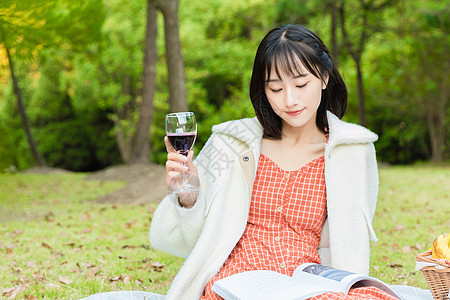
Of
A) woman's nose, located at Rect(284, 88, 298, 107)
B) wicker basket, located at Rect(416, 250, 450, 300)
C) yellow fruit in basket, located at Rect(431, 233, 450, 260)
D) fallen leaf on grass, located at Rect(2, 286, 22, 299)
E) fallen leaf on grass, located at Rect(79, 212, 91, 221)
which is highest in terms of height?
woman's nose, located at Rect(284, 88, 298, 107)

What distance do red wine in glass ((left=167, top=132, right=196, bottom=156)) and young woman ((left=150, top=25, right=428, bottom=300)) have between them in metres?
0.04

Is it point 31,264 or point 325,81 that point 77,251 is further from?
point 325,81

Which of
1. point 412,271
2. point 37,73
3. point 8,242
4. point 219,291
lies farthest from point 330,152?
point 37,73

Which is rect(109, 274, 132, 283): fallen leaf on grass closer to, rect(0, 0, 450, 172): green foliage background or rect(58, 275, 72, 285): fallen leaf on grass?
rect(58, 275, 72, 285): fallen leaf on grass

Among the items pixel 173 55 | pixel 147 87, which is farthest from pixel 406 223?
pixel 147 87

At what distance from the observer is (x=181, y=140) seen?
2.34 metres

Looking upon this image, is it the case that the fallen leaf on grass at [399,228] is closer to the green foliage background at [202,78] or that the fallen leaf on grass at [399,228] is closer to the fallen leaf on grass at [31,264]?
the fallen leaf on grass at [31,264]

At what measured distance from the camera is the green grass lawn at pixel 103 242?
4042mm

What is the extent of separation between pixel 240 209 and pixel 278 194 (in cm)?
21

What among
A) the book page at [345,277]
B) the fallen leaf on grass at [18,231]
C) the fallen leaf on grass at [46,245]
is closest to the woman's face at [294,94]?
the book page at [345,277]

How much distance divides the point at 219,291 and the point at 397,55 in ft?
57.7

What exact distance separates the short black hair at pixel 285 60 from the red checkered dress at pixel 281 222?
29cm

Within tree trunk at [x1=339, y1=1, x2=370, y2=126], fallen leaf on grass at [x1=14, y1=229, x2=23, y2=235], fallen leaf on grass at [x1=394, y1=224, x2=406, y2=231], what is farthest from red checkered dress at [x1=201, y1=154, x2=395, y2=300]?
tree trunk at [x1=339, y1=1, x2=370, y2=126]

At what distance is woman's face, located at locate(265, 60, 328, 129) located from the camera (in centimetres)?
244
